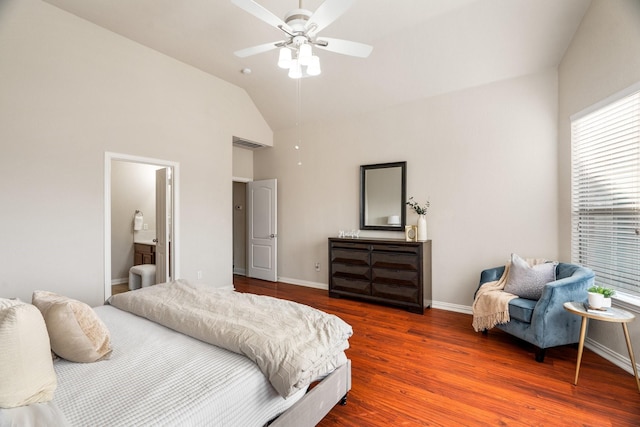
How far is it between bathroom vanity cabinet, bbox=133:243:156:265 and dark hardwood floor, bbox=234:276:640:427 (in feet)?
12.4

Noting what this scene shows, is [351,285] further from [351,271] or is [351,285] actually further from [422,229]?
[422,229]

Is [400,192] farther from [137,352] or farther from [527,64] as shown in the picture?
[137,352]

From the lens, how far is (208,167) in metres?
4.64

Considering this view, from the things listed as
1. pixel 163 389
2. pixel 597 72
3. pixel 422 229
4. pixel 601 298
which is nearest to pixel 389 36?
pixel 597 72

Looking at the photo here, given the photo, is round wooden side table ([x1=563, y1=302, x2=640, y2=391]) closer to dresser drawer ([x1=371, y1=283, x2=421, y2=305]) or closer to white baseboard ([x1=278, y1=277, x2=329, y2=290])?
dresser drawer ([x1=371, y1=283, x2=421, y2=305])

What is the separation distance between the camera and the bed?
1125 mm

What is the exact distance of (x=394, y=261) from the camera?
409cm

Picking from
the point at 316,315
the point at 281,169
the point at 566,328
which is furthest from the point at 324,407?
the point at 281,169

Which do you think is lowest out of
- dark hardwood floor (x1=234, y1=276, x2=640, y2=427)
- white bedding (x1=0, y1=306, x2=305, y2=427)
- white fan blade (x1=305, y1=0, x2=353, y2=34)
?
dark hardwood floor (x1=234, y1=276, x2=640, y2=427)

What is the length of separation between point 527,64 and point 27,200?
216 inches

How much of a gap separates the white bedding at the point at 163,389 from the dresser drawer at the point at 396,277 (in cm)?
264

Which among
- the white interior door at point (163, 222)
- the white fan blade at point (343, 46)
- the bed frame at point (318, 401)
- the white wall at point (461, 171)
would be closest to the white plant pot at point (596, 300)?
the white wall at point (461, 171)

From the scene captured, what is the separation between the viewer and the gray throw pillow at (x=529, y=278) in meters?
2.98

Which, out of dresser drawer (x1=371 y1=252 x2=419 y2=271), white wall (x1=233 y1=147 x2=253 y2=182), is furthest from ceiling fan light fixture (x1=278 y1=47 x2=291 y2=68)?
white wall (x1=233 y1=147 x2=253 y2=182)
